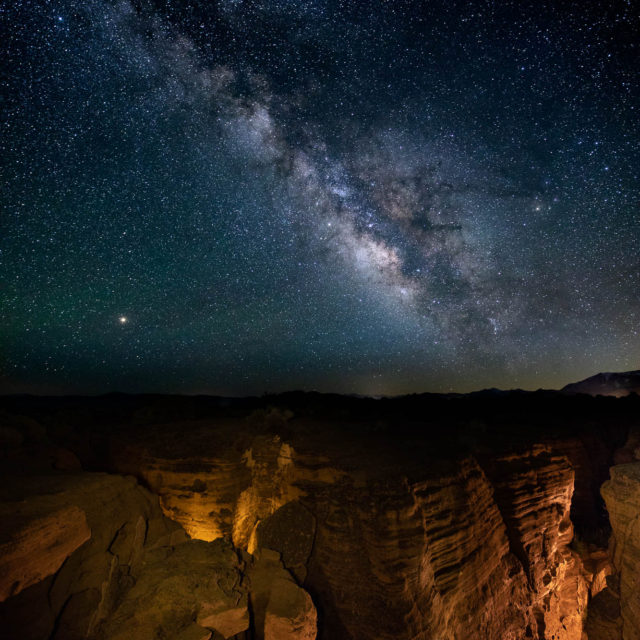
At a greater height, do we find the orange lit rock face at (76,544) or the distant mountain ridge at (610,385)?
the distant mountain ridge at (610,385)

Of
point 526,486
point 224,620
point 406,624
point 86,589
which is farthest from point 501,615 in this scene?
point 86,589

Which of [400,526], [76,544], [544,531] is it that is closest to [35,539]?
[76,544]

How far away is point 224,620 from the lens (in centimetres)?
747

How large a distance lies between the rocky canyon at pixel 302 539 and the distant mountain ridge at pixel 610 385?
64.5m

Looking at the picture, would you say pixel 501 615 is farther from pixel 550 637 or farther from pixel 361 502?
pixel 361 502

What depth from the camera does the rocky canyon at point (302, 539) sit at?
791 centimetres

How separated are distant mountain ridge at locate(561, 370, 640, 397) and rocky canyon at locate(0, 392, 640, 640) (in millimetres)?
64472

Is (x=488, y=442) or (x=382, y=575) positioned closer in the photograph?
(x=382, y=575)

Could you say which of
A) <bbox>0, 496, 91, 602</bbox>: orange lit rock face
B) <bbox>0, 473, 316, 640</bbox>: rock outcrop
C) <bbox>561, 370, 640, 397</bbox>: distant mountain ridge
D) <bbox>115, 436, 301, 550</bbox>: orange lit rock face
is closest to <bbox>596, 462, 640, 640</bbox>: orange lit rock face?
<bbox>0, 473, 316, 640</bbox>: rock outcrop

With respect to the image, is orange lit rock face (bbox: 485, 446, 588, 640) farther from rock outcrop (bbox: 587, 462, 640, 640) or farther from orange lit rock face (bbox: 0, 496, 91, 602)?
orange lit rock face (bbox: 0, 496, 91, 602)

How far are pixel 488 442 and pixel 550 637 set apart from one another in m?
6.58

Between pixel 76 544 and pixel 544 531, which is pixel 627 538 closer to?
pixel 544 531

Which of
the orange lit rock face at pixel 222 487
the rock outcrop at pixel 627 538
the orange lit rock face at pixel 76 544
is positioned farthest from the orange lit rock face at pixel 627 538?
the orange lit rock face at pixel 76 544

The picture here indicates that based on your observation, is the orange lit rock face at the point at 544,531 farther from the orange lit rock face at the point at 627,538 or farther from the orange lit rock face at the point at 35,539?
the orange lit rock face at the point at 35,539
